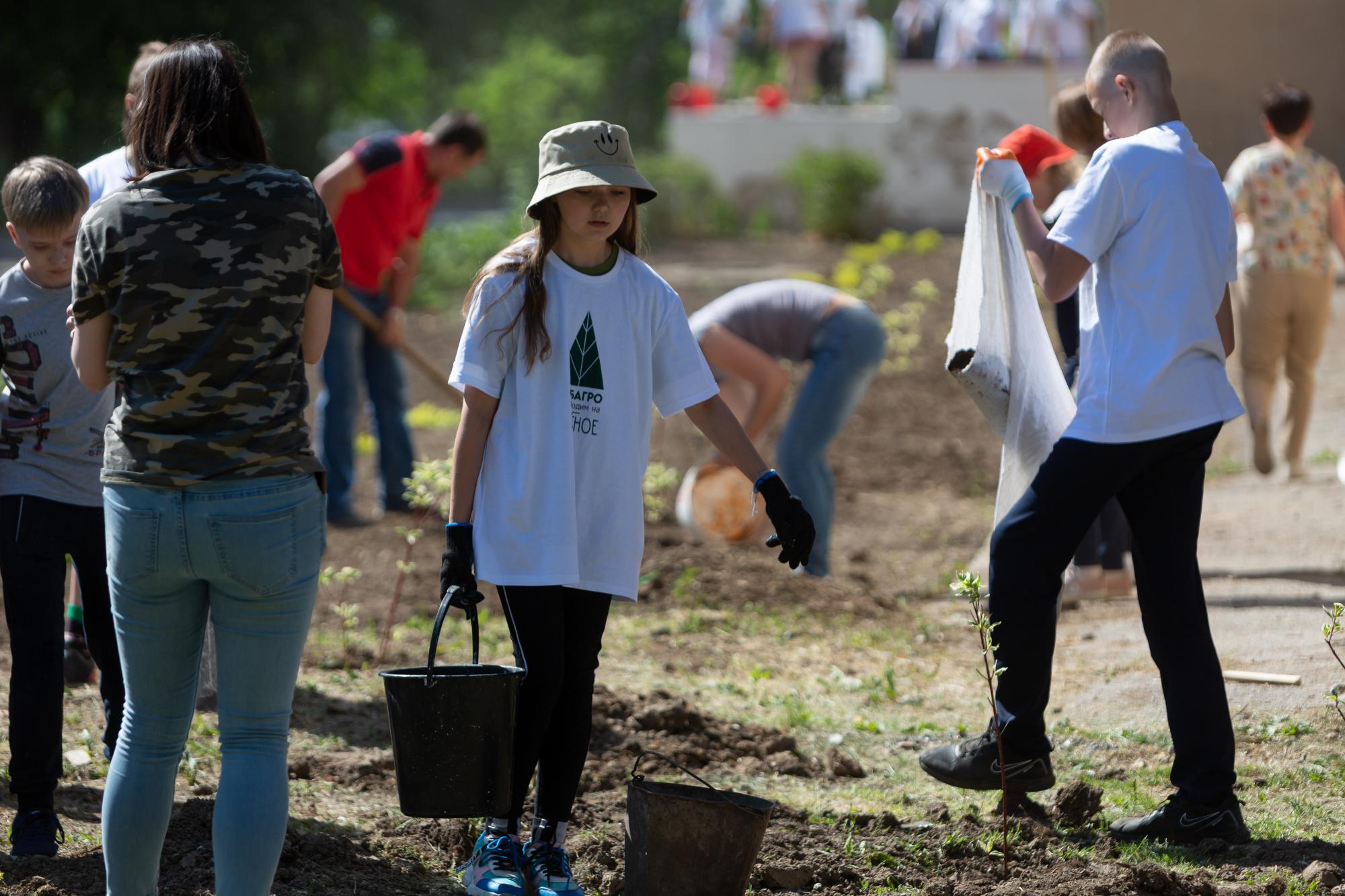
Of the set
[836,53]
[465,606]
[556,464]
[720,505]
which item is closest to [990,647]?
[556,464]

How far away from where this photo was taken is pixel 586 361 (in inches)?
135

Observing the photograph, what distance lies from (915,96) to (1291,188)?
13334 millimetres

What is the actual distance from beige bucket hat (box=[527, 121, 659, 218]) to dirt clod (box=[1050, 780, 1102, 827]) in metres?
1.88

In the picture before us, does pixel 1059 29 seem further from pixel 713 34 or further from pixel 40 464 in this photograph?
pixel 40 464

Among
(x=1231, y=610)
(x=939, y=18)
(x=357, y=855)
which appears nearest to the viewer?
(x=357, y=855)

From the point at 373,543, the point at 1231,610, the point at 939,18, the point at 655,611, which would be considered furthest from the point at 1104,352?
the point at 939,18

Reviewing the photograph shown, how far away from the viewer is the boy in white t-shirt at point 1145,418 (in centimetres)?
370

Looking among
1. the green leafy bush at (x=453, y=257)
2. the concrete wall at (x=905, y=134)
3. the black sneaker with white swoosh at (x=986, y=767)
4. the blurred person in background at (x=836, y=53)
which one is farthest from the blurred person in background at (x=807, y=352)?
the blurred person in background at (x=836, y=53)

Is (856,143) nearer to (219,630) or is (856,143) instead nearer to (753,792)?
(753,792)

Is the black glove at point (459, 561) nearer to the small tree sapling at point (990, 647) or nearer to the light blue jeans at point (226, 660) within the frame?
the light blue jeans at point (226, 660)

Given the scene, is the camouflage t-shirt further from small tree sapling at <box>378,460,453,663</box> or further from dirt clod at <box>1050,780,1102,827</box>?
small tree sapling at <box>378,460,453,663</box>

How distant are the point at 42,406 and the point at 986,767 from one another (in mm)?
2522

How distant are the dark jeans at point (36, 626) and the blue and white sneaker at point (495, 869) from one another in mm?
1090

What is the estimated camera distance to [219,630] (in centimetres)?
293
